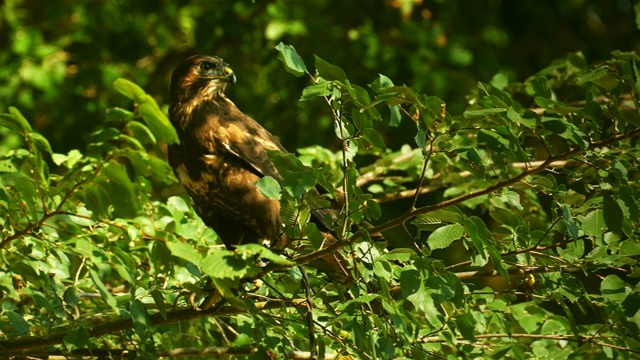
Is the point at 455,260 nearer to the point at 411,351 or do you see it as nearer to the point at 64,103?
the point at 64,103

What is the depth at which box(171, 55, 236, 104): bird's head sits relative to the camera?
12.7 feet

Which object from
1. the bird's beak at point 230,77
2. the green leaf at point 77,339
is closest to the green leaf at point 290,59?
the green leaf at point 77,339

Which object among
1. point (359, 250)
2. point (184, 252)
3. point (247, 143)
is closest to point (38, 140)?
point (247, 143)

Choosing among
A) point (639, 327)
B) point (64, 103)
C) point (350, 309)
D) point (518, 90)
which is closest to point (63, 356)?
point (350, 309)

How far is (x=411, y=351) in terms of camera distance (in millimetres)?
2277

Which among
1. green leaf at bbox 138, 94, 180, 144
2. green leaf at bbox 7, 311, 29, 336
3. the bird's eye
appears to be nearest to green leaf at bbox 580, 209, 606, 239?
green leaf at bbox 138, 94, 180, 144

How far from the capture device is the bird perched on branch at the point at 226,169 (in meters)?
3.49

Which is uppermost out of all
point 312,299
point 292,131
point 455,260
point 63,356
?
point 312,299

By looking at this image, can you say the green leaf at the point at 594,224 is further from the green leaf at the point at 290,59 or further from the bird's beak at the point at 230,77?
the bird's beak at the point at 230,77

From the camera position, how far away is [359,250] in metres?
2.28

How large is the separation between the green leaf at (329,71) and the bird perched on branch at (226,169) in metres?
1.36

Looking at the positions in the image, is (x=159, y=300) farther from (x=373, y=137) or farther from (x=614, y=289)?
(x=614, y=289)

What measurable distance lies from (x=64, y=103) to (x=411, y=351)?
518 centimetres

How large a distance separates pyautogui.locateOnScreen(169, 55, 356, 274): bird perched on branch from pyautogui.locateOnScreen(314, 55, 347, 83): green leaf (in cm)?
136
